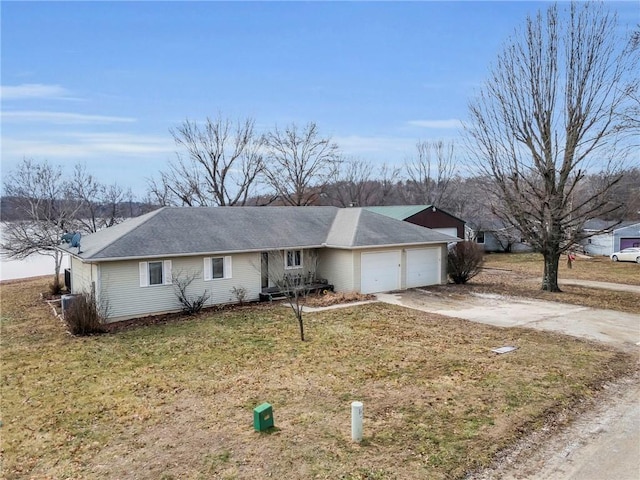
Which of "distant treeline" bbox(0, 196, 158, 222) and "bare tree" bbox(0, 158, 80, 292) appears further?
"distant treeline" bbox(0, 196, 158, 222)

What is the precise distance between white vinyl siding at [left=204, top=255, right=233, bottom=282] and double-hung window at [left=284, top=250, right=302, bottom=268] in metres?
2.76

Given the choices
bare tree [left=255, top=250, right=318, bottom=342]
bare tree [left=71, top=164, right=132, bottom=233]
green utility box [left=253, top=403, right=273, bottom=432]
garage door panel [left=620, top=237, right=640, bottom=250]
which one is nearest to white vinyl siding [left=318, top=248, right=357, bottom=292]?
bare tree [left=255, top=250, right=318, bottom=342]

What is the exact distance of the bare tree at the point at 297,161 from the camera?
1545 inches

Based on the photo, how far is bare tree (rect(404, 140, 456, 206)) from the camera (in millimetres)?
48688

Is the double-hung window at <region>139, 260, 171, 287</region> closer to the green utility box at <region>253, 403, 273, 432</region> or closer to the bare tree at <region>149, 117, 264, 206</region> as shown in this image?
the green utility box at <region>253, 403, 273, 432</region>

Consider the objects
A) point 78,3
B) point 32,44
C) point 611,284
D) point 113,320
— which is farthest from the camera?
point 611,284

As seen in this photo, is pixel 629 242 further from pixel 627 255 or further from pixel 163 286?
pixel 163 286

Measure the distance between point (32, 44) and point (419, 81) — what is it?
16634 mm

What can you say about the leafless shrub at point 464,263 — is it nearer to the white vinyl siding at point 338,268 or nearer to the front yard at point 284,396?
the white vinyl siding at point 338,268

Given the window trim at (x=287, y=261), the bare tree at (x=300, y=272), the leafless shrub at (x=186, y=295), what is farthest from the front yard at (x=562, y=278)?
the leafless shrub at (x=186, y=295)

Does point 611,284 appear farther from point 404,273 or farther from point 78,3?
point 78,3

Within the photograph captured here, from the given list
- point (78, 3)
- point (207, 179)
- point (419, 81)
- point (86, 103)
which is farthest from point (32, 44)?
point (207, 179)

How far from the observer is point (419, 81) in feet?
70.2

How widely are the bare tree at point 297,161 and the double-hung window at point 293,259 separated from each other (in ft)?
69.8
